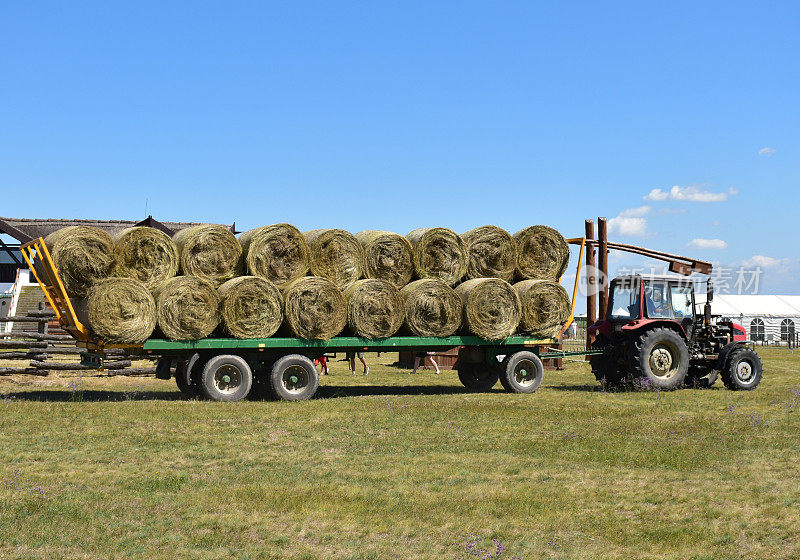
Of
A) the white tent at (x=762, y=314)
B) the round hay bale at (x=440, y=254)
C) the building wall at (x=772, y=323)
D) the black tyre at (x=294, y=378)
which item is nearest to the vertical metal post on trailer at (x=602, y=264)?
the round hay bale at (x=440, y=254)

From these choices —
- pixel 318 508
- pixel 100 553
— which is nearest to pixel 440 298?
pixel 318 508

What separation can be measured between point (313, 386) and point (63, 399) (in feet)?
15.4

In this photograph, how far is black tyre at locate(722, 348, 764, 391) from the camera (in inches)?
722

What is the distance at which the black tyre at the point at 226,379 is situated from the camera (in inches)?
613

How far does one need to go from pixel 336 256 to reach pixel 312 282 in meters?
0.87

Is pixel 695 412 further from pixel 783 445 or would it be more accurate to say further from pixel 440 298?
pixel 440 298

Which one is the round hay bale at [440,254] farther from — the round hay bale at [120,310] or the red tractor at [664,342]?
the round hay bale at [120,310]

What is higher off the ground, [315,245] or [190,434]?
[315,245]

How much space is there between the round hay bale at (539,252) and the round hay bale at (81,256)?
822cm

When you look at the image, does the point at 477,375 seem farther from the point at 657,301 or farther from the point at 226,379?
the point at 226,379

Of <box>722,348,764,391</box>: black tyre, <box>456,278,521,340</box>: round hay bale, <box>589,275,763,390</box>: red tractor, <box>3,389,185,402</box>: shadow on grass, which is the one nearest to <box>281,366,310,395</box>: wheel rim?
<box>3,389,185,402</box>: shadow on grass

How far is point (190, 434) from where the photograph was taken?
1155 centimetres

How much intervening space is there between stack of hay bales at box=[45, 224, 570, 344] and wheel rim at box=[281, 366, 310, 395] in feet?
2.57

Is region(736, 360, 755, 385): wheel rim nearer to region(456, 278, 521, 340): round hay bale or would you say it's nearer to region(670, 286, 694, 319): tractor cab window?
region(670, 286, 694, 319): tractor cab window
